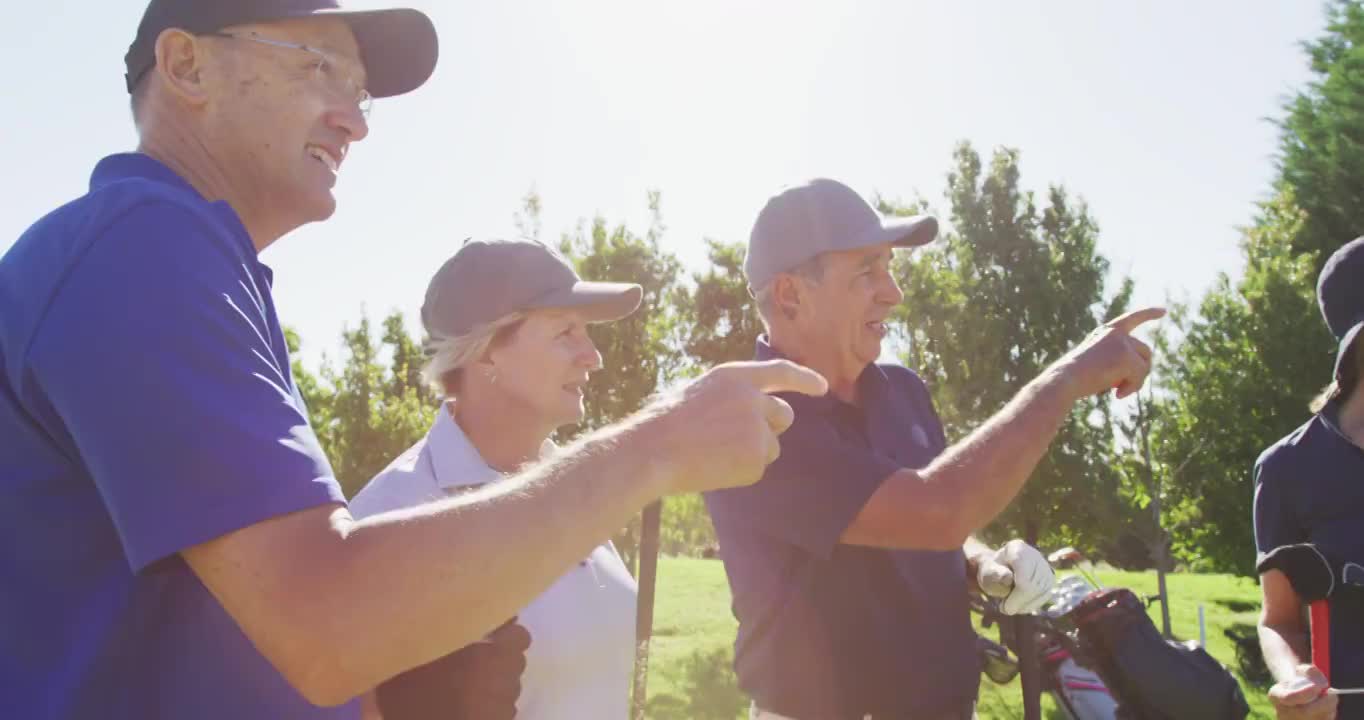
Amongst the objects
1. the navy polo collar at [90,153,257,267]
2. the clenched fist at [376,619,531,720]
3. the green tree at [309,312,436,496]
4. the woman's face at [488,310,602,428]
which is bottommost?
the green tree at [309,312,436,496]

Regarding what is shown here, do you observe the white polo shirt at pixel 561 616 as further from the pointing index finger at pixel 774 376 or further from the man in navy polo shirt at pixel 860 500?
the pointing index finger at pixel 774 376

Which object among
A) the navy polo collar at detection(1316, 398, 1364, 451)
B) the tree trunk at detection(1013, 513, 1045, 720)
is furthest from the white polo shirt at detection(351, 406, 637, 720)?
the navy polo collar at detection(1316, 398, 1364, 451)

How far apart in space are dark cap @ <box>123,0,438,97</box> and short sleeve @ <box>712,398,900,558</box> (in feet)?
4.53

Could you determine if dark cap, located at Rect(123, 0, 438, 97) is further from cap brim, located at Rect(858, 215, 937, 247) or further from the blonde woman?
cap brim, located at Rect(858, 215, 937, 247)

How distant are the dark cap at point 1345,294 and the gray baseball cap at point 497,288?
2391 millimetres

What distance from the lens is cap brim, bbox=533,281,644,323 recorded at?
3.18 m

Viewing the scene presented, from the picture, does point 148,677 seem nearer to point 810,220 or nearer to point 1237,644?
point 810,220

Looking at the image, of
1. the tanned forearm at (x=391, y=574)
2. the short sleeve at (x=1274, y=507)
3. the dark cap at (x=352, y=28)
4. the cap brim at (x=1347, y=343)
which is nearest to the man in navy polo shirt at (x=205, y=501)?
the tanned forearm at (x=391, y=574)

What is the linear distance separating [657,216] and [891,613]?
14.5 m

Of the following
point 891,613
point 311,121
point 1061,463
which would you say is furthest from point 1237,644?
point 311,121

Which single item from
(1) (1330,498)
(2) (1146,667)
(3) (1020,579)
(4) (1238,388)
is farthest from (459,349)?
(4) (1238,388)

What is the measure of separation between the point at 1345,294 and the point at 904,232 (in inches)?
60.3

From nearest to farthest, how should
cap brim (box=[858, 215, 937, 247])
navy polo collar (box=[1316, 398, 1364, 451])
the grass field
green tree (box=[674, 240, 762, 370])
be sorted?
cap brim (box=[858, 215, 937, 247])
navy polo collar (box=[1316, 398, 1364, 451])
the grass field
green tree (box=[674, 240, 762, 370])

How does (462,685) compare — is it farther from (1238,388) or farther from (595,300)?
(1238,388)
